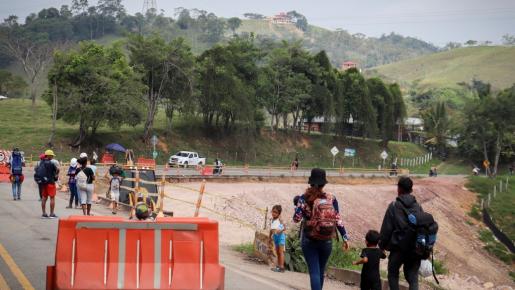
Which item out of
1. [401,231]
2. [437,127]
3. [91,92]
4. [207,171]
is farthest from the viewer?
[437,127]

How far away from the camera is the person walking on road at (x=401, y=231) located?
8461mm

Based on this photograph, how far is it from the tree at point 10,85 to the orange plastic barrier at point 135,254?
92.8 metres

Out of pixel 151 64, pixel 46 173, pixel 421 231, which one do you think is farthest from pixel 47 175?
pixel 151 64

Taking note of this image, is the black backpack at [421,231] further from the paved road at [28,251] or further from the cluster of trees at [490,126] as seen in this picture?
the cluster of trees at [490,126]

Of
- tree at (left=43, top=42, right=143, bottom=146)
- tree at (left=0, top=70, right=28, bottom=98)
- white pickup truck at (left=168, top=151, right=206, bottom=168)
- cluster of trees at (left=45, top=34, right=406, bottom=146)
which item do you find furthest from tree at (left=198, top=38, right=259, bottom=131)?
tree at (left=0, top=70, right=28, bottom=98)

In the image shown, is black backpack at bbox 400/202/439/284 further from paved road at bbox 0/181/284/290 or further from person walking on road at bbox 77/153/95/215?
person walking on road at bbox 77/153/95/215

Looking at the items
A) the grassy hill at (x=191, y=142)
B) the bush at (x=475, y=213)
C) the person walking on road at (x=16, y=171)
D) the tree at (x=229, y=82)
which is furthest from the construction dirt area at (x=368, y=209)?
the grassy hill at (x=191, y=142)

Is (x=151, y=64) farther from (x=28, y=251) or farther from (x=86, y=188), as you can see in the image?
(x=28, y=251)

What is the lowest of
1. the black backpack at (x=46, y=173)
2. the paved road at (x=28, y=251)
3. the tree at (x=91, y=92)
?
the paved road at (x=28, y=251)

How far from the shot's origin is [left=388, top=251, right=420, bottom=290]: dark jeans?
8.70 m

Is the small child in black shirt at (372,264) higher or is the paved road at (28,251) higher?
the small child in black shirt at (372,264)

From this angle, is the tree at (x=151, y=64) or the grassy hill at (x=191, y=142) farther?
the tree at (x=151, y=64)

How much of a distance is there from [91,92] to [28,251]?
42.1 m

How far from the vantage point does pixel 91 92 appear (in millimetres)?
52531
